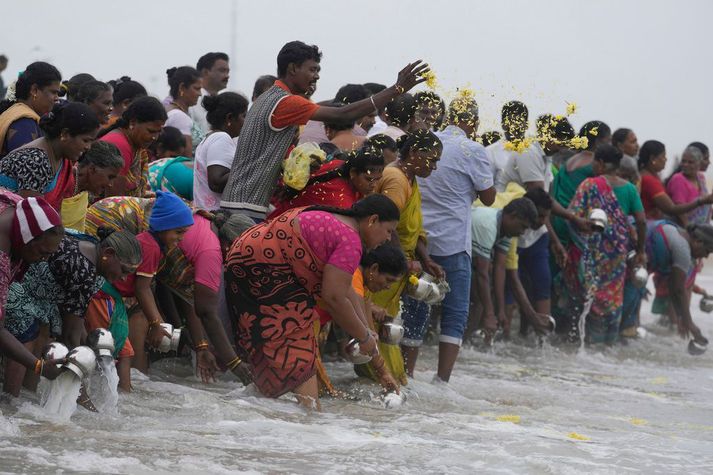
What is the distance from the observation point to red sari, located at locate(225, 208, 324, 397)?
634 cm

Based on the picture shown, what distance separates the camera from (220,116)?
7.64m

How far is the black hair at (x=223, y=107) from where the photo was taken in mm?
7637

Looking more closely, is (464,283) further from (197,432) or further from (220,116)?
(197,432)

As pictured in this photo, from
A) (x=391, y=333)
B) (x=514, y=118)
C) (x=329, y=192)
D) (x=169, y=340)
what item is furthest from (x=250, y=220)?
(x=514, y=118)

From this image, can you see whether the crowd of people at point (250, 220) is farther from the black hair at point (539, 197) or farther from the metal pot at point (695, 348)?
the metal pot at point (695, 348)

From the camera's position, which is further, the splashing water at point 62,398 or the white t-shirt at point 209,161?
the white t-shirt at point 209,161

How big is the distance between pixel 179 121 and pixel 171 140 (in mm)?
480

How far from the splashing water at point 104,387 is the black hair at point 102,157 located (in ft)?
4.12

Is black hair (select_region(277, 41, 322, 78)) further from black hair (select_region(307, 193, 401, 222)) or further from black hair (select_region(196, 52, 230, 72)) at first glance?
black hair (select_region(196, 52, 230, 72))

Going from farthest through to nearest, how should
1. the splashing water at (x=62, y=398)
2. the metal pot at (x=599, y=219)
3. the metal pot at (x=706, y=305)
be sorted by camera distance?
the metal pot at (x=706, y=305) → the metal pot at (x=599, y=219) → the splashing water at (x=62, y=398)

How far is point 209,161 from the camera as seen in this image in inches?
289

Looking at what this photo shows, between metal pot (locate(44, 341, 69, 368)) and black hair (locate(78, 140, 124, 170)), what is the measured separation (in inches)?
58.7

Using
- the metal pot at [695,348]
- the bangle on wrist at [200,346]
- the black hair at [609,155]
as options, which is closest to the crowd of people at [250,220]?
the bangle on wrist at [200,346]

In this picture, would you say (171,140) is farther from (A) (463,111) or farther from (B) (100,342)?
(B) (100,342)
